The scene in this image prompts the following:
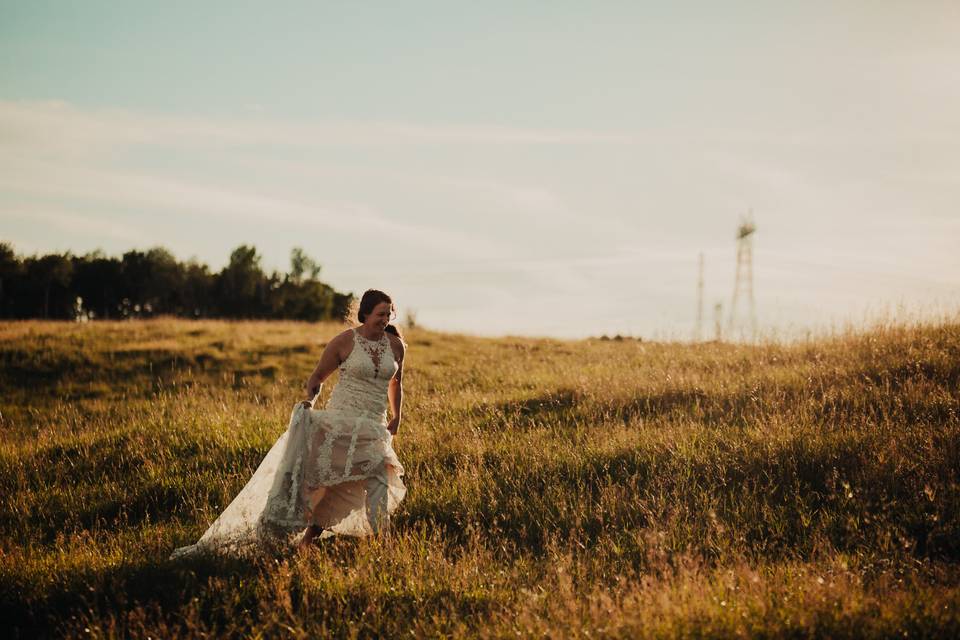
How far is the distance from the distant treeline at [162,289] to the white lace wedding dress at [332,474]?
2586 inches

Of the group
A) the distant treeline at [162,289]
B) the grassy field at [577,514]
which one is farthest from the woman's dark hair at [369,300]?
the distant treeline at [162,289]

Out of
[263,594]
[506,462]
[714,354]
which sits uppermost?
[714,354]

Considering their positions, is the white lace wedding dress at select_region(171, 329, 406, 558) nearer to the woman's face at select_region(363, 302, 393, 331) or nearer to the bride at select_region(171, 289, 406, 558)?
the bride at select_region(171, 289, 406, 558)

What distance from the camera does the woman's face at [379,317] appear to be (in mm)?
6375

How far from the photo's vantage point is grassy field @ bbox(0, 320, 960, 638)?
14.6 feet

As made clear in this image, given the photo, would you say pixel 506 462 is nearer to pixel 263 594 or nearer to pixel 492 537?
pixel 492 537

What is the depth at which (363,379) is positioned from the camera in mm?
6297

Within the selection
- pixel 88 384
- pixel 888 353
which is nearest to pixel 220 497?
pixel 888 353

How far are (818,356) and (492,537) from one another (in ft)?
25.6

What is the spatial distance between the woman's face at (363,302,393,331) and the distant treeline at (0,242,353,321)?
6561cm

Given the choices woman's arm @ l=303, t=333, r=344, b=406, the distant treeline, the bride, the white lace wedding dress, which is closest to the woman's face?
the bride

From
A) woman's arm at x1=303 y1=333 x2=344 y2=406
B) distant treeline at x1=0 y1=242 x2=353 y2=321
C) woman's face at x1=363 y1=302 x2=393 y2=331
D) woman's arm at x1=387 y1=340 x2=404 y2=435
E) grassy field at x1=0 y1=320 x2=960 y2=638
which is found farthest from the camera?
distant treeline at x1=0 y1=242 x2=353 y2=321

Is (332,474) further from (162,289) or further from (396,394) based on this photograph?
(162,289)

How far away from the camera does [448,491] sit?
700 cm
